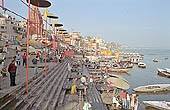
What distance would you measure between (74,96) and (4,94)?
4.18 m

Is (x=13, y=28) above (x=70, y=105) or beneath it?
above

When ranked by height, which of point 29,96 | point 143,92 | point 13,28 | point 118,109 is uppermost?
point 13,28

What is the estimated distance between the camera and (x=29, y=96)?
6.15m

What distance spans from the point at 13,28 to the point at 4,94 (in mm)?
31129

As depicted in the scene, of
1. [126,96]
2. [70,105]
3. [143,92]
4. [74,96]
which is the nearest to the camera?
[70,105]

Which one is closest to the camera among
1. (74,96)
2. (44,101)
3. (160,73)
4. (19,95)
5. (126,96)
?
(19,95)

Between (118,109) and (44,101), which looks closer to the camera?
(44,101)

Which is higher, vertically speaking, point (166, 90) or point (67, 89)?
point (67, 89)

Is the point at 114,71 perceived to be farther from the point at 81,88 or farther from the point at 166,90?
the point at 81,88

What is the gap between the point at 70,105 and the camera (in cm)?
700

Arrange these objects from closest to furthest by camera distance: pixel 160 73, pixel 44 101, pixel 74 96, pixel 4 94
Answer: pixel 4 94 < pixel 44 101 < pixel 74 96 < pixel 160 73

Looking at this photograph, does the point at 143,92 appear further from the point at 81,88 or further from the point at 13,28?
the point at 13,28

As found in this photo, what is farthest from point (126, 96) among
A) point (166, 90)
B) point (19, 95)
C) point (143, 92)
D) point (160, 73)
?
point (160, 73)

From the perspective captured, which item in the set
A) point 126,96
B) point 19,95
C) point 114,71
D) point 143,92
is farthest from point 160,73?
point 19,95
